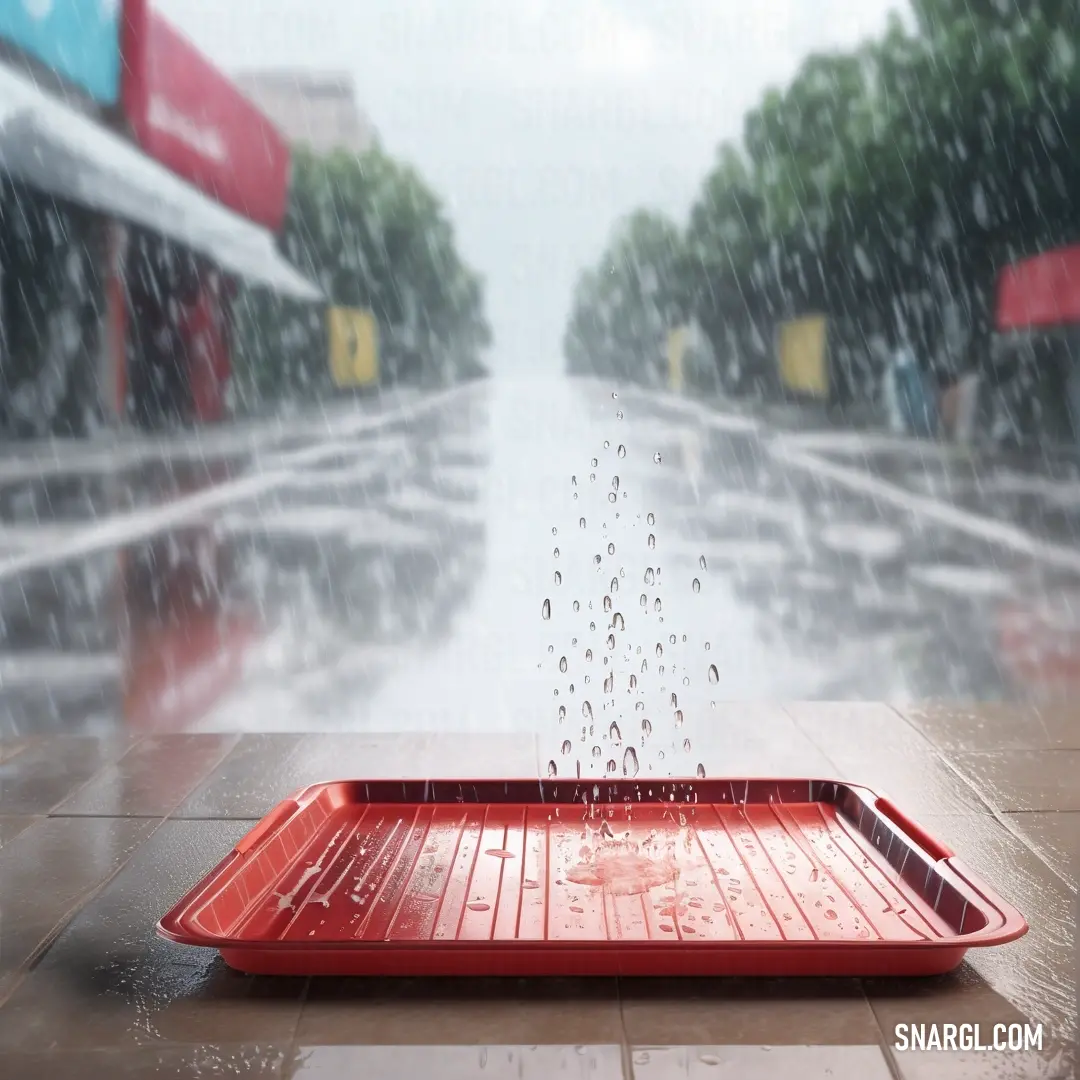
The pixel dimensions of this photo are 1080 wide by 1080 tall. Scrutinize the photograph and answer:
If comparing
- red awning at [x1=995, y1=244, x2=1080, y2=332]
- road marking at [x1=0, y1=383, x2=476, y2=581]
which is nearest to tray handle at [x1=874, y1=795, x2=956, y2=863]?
road marking at [x1=0, y1=383, x2=476, y2=581]

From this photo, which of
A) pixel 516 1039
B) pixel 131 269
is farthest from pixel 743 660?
pixel 516 1039

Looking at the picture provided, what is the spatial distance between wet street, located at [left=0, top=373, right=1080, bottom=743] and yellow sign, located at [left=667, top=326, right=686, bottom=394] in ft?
0.33

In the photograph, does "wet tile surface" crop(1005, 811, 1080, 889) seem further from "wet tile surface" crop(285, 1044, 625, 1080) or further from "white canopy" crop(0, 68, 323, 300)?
"white canopy" crop(0, 68, 323, 300)

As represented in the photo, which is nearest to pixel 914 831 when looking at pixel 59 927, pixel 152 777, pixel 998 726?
pixel 998 726

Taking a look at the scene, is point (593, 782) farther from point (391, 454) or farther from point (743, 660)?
point (391, 454)

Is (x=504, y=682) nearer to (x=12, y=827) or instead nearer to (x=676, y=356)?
(x=676, y=356)

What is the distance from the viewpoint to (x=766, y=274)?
6.21 m

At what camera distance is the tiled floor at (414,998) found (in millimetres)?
1163

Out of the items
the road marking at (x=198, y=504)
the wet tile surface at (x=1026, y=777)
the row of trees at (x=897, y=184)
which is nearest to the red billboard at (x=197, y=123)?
the road marking at (x=198, y=504)

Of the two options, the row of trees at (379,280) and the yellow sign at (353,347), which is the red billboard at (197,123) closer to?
the row of trees at (379,280)

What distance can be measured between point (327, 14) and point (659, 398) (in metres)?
2.56

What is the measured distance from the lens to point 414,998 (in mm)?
1282

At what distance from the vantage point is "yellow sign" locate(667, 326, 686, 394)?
19.9 feet

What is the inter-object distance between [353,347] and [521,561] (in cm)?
141
